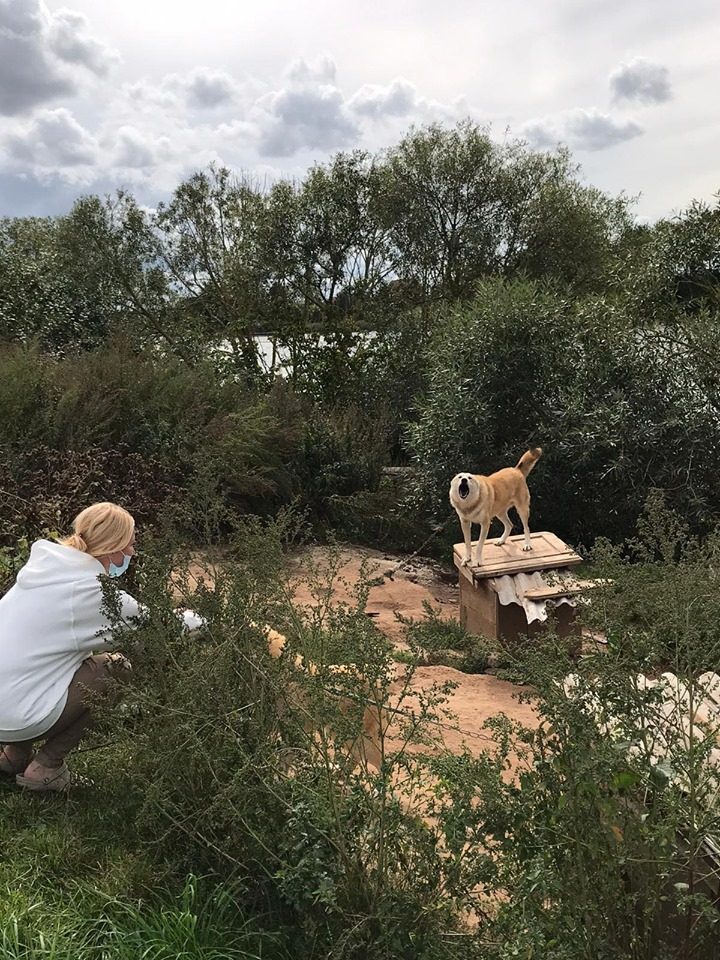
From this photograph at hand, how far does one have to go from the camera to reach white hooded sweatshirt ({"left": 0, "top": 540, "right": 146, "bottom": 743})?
3.13 meters

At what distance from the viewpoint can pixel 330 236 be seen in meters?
15.4

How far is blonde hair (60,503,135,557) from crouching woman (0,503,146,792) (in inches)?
3.2

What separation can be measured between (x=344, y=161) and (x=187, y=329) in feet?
16.0

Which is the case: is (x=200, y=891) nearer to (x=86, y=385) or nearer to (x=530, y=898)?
(x=530, y=898)

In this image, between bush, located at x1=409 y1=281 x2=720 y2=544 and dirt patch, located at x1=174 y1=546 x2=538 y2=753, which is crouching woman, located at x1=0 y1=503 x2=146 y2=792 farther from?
bush, located at x1=409 y1=281 x2=720 y2=544

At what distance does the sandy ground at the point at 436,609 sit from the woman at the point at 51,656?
867 mm

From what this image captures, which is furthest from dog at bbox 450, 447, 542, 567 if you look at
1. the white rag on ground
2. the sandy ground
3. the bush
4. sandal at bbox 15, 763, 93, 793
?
sandal at bbox 15, 763, 93, 793

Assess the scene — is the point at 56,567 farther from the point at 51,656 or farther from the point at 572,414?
the point at 572,414

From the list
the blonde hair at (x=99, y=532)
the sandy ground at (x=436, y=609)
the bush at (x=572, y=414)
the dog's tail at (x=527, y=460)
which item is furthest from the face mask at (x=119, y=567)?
the bush at (x=572, y=414)

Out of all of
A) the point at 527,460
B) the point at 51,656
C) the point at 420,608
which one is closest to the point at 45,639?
the point at 51,656

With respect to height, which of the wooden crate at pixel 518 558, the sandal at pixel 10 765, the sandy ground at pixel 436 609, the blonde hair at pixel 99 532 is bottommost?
the sandy ground at pixel 436 609

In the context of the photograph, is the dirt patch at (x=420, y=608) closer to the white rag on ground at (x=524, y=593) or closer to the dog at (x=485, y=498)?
the white rag on ground at (x=524, y=593)

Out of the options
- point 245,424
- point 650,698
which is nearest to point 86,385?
point 245,424

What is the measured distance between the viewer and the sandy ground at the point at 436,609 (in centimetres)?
424
